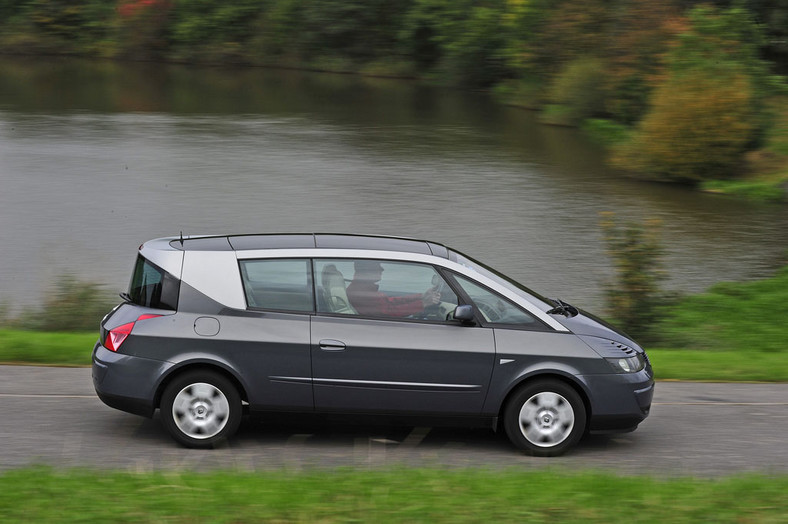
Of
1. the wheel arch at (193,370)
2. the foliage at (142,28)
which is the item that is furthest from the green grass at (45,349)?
the foliage at (142,28)

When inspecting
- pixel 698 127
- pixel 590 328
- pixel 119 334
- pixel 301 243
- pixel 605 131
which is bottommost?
pixel 119 334

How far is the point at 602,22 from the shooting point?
4559cm

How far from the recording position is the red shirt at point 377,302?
8.18 metres

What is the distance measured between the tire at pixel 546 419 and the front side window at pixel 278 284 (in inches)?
68.6

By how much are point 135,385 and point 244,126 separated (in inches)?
1425

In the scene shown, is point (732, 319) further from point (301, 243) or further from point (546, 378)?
point (301, 243)

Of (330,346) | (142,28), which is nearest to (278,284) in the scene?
(330,346)

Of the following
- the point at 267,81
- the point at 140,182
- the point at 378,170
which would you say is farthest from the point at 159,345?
the point at 267,81

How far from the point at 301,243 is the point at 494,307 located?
1.57 meters

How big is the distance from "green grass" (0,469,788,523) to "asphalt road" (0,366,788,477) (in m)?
0.89

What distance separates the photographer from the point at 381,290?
27.0 ft

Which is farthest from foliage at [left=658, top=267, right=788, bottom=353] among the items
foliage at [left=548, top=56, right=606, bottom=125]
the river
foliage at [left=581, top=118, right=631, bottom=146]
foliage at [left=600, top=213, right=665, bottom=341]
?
foliage at [left=548, top=56, right=606, bottom=125]

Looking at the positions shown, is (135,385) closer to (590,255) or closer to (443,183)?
(590,255)

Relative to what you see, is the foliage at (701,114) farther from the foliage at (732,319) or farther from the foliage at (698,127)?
the foliage at (732,319)
